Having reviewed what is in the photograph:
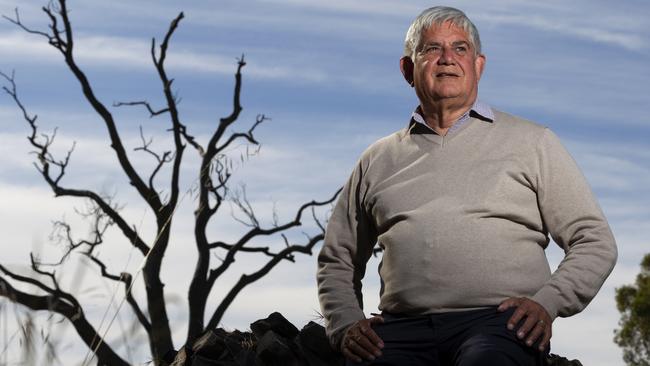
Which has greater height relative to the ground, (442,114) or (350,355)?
(442,114)

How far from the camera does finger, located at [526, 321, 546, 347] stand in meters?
3.08

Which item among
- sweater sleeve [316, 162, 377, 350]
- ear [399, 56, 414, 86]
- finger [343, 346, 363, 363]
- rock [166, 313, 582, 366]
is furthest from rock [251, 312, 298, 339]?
ear [399, 56, 414, 86]

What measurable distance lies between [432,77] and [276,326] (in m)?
1.88

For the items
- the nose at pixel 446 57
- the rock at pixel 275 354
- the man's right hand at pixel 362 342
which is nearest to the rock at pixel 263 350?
the rock at pixel 275 354

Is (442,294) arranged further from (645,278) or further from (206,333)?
(645,278)

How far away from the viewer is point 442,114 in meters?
3.58

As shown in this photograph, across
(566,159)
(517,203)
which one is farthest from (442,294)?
(566,159)

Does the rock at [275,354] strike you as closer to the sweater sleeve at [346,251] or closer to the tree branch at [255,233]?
the sweater sleeve at [346,251]

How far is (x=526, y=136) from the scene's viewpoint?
350cm

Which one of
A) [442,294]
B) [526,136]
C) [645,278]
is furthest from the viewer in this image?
[645,278]

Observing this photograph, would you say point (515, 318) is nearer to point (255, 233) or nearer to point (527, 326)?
point (527, 326)

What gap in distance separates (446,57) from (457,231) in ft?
2.11

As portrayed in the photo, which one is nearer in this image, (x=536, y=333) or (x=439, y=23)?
(x=536, y=333)

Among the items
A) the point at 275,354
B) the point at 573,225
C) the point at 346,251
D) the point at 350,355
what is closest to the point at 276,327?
the point at 275,354
